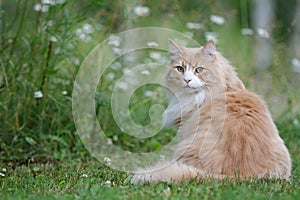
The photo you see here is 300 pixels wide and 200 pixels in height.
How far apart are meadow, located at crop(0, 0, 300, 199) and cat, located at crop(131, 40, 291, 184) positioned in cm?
18

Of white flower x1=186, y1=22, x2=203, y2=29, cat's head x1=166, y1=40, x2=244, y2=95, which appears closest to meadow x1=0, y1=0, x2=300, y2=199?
white flower x1=186, y1=22, x2=203, y2=29

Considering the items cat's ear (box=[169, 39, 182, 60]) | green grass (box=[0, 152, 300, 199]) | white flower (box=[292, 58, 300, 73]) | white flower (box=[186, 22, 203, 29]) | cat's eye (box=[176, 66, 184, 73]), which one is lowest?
green grass (box=[0, 152, 300, 199])

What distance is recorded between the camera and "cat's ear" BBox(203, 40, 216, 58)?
4.49 m

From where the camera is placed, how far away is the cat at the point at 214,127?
412 cm

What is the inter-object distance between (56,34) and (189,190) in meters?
2.70

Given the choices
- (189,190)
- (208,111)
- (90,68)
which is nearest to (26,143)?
(90,68)

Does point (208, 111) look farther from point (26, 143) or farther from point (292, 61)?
point (292, 61)

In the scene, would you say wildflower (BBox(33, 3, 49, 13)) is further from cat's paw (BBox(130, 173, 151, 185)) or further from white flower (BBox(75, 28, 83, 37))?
cat's paw (BBox(130, 173, 151, 185))

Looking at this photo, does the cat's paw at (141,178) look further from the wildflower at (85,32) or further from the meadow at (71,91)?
the wildflower at (85,32)

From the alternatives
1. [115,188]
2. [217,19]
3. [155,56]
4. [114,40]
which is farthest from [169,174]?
[217,19]

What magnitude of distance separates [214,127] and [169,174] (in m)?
0.58

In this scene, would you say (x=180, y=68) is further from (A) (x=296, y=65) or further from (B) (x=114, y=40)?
(A) (x=296, y=65)

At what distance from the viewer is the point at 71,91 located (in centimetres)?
590

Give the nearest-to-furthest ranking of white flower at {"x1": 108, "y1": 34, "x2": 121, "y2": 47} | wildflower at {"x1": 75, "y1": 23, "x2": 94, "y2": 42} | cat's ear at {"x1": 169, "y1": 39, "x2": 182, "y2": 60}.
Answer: cat's ear at {"x1": 169, "y1": 39, "x2": 182, "y2": 60}, white flower at {"x1": 108, "y1": 34, "x2": 121, "y2": 47}, wildflower at {"x1": 75, "y1": 23, "x2": 94, "y2": 42}
